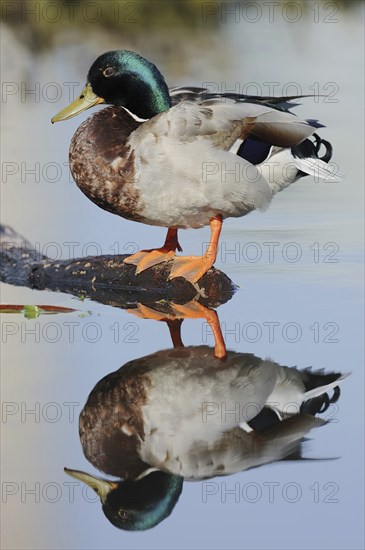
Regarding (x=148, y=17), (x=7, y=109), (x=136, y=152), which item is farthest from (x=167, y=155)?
(x=148, y=17)

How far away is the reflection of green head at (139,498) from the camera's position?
3480 millimetres

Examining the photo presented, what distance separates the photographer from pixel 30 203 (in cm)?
672

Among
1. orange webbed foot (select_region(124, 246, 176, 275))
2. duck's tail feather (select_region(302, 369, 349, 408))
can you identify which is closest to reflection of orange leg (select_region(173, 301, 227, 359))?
orange webbed foot (select_region(124, 246, 176, 275))

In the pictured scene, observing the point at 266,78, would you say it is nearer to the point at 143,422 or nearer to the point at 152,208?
the point at 152,208

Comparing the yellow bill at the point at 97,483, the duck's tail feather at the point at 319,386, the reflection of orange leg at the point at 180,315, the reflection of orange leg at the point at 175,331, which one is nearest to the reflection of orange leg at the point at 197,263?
the reflection of orange leg at the point at 180,315

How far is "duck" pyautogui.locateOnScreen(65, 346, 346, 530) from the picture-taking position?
3.63 metres

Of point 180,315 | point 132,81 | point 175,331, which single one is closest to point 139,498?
point 175,331

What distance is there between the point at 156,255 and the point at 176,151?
541 mm

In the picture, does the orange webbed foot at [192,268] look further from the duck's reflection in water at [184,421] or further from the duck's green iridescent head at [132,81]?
the duck's reflection in water at [184,421]

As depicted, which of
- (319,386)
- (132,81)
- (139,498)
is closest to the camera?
(139,498)

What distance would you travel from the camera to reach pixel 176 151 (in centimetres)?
523

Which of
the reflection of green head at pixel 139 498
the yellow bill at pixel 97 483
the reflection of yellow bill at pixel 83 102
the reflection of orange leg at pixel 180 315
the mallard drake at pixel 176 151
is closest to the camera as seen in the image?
the reflection of green head at pixel 139 498

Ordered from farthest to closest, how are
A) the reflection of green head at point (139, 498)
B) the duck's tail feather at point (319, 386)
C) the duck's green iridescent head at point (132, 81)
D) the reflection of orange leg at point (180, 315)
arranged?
1. the duck's green iridescent head at point (132, 81)
2. the reflection of orange leg at point (180, 315)
3. the duck's tail feather at point (319, 386)
4. the reflection of green head at point (139, 498)

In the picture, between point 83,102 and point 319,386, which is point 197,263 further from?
point 319,386
